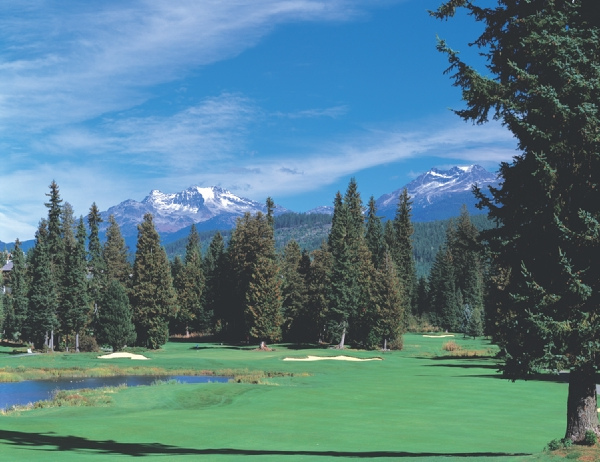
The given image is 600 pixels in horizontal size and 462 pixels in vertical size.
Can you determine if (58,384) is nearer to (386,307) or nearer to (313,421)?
(313,421)

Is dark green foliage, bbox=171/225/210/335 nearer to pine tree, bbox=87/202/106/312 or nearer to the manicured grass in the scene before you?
pine tree, bbox=87/202/106/312

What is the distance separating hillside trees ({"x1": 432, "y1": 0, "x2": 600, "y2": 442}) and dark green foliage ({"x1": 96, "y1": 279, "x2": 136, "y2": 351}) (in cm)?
6464

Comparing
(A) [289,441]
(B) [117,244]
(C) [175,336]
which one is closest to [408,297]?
(C) [175,336]

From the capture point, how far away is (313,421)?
25375mm

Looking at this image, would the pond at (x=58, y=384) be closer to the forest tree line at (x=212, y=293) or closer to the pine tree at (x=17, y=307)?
the forest tree line at (x=212, y=293)

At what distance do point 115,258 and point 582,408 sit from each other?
87.9 m

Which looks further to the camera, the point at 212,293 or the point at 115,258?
the point at 212,293

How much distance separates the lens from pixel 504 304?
16.8 meters

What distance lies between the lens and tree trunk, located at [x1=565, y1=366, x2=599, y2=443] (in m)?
16.0

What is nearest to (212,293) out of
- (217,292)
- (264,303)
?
(217,292)

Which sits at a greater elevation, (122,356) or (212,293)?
(212,293)

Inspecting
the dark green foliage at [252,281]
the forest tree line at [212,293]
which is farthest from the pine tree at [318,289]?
the dark green foliage at [252,281]

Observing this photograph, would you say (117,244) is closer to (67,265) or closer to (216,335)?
(67,265)

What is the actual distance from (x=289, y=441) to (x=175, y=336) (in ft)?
312
